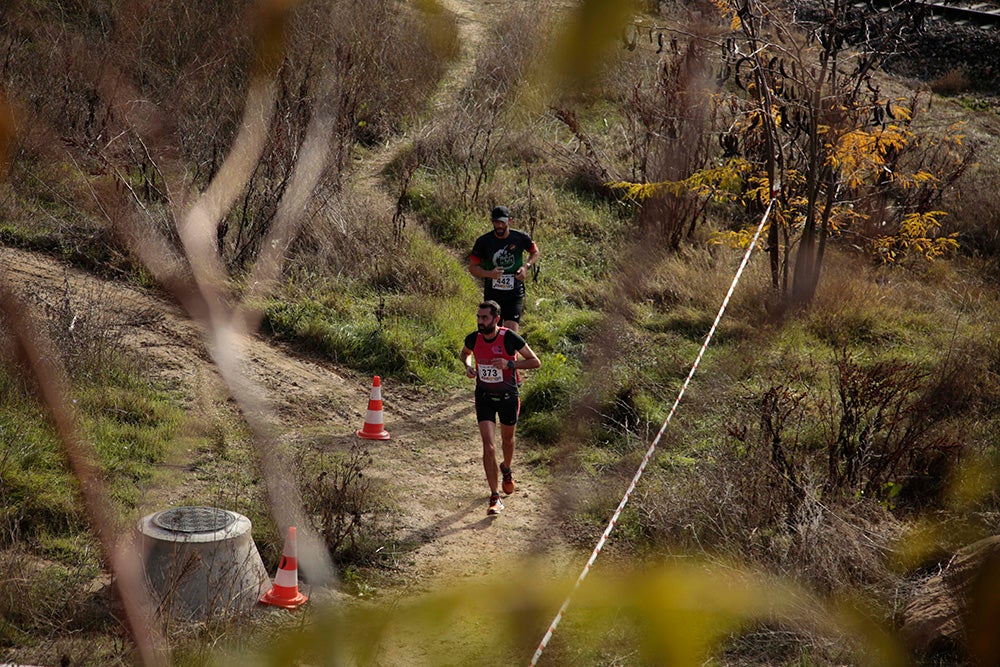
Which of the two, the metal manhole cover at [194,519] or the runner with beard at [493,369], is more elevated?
the runner with beard at [493,369]

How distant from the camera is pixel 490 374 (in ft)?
29.6

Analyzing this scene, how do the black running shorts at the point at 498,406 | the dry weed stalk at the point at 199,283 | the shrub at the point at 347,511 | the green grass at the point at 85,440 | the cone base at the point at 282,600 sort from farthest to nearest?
1. the black running shorts at the point at 498,406
2. the shrub at the point at 347,511
3. the dry weed stalk at the point at 199,283
4. the green grass at the point at 85,440
5. the cone base at the point at 282,600

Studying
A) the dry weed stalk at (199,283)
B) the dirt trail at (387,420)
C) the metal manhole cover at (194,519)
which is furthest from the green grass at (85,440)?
the metal manhole cover at (194,519)

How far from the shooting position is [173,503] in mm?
8367

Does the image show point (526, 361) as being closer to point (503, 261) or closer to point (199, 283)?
point (503, 261)

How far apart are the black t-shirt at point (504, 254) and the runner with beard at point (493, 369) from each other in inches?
84.9

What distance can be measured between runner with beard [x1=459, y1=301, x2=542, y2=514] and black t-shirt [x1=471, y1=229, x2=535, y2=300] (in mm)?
2157

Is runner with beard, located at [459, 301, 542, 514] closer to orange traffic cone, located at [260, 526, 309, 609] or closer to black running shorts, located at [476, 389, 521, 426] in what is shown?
black running shorts, located at [476, 389, 521, 426]

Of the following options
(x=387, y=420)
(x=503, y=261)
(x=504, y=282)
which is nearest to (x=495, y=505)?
(x=387, y=420)

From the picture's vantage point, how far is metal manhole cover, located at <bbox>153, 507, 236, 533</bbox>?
22.5 feet

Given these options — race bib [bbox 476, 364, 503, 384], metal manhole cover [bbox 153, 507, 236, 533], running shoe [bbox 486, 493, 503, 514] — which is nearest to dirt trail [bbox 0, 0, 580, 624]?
running shoe [bbox 486, 493, 503, 514]

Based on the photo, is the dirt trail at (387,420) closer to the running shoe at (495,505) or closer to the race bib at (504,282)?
the running shoe at (495,505)

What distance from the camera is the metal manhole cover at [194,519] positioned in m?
6.87

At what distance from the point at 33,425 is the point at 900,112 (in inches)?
398
